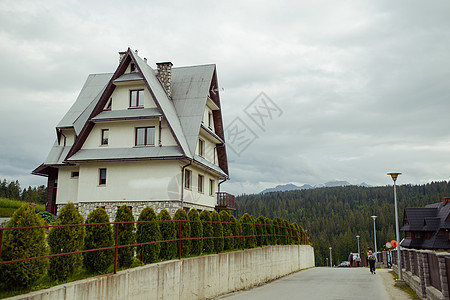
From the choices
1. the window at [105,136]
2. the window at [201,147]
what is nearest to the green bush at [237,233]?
the window at [201,147]

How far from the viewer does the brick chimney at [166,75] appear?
2491cm

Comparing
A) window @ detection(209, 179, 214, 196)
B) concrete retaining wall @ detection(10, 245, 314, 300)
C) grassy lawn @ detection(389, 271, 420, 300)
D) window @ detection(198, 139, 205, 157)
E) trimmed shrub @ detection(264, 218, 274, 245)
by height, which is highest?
window @ detection(198, 139, 205, 157)

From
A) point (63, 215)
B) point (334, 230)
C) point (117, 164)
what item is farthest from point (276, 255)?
point (334, 230)

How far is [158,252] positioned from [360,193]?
636ft

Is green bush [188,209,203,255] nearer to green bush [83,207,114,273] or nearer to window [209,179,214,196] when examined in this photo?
green bush [83,207,114,273]

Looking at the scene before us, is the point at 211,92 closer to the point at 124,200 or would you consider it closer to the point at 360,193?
the point at 124,200

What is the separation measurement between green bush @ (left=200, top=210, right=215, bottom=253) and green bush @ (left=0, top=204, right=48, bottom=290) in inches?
261

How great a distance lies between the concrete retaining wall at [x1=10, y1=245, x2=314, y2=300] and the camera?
6.91 meters

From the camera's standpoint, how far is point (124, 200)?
2162 cm

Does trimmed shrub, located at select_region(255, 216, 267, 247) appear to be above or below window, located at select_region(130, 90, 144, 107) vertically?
below

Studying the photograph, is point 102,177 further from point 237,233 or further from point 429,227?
point 429,227

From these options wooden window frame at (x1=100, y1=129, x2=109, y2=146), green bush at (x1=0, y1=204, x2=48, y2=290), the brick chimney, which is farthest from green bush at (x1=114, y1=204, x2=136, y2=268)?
the brick chimney

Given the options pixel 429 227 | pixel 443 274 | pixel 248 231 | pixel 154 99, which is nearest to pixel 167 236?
pixel 248 231

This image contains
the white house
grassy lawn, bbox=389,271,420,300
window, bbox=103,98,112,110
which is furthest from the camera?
window, bbox=103,98,112,110
